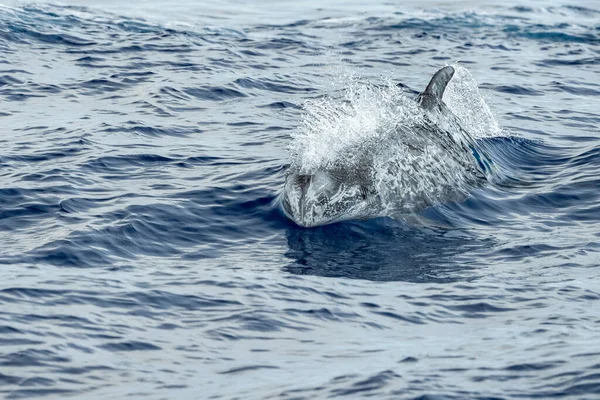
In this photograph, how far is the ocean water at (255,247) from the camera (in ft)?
33.3

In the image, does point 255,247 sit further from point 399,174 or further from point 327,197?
point 399,174

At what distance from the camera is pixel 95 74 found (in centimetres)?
2592

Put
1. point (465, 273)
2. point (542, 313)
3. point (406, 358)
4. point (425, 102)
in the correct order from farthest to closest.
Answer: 1. point (425, 102)
2. point (465, 273)
3. point (542, 313)
4. point (406, 358)

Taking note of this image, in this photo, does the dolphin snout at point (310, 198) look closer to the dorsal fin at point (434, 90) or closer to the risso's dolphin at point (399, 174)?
the risso's dolphin at point (399, 174)

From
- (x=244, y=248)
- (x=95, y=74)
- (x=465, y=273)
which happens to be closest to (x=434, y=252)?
(x=465, y=273)

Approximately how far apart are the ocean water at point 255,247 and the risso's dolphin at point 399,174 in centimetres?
26

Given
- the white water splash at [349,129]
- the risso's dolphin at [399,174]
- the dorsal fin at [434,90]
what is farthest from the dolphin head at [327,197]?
the dorsal fin at [434,90]

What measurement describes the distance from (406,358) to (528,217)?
20.8 feet

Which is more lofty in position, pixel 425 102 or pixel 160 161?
pixel 425 102

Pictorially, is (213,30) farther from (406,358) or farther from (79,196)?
(406,358)

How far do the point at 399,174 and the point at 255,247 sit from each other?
266cm

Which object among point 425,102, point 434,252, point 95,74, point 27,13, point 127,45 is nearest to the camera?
point 434,252

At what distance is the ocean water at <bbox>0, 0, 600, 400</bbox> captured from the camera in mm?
10141

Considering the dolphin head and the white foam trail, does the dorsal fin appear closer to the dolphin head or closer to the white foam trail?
the white foam trail
